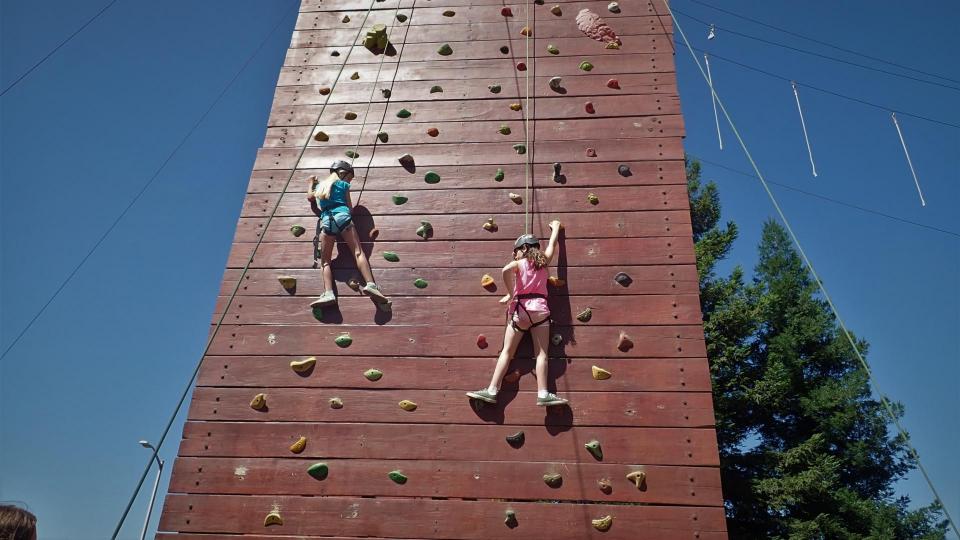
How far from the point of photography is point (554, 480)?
3410 millimetres

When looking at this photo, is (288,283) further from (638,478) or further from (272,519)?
(638,478)

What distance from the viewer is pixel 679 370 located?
12.0 ft

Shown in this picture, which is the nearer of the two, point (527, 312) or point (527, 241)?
point (527, 312)

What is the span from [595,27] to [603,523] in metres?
3.58

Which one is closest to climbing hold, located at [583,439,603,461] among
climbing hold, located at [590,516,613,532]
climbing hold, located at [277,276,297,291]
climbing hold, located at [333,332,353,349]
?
climbing hold, located at [590,516,613,532]

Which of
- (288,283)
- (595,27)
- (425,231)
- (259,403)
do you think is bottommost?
(259,403)

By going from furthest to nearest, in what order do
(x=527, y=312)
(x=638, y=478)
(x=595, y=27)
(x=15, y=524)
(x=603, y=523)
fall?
1. (x=595, y=27)
2. (x=527, y=312)
3. (x=638, y=478)
4. (x=603, y=523)
5. (x=15, y=524)

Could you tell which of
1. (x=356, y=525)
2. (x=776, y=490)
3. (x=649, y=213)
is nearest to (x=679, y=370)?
(x=649, y=213)

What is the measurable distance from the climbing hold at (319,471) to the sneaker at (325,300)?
3.20 ft

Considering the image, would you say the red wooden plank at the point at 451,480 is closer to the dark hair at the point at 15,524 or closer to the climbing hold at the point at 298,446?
the climbing hold at the point at 298,446

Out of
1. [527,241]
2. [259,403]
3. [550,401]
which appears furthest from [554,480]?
[259,403]

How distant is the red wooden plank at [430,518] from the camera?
3.26 meters

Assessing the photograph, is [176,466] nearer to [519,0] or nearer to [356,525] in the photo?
[356,525]

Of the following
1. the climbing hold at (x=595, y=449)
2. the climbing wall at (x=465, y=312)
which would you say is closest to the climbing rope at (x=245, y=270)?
the climbing wall at (x=465, y=312)
